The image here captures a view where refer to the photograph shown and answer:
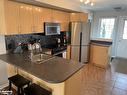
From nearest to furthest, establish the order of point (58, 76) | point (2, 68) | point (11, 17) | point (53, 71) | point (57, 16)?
point (58, 76)
point (53, 71)
point (11, 17)
point (2, 68)
point (57, 16)

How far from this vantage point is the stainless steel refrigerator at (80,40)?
4281 millimetres

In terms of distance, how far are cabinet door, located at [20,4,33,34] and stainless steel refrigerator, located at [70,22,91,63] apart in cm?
183

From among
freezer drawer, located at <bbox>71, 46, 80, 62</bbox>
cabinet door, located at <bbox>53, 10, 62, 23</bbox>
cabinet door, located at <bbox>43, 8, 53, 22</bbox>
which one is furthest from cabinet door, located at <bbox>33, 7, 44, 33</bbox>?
freezer drawer, located at <bbox>71, 46, 80, 62</bbox>

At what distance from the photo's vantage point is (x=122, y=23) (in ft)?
17.7

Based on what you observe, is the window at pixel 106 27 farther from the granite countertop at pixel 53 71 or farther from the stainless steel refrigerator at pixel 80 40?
the granite countertop at pixel 53 71

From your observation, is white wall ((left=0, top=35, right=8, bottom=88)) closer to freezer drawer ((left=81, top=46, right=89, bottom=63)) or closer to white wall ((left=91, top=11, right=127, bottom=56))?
freezer drawer ((left=81, top=46, right=89, bottom=63))

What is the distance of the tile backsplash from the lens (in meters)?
2.88

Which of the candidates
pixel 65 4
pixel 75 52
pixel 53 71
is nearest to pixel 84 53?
pixel 75 52

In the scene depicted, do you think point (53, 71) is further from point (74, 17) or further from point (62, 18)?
point (74, 17)

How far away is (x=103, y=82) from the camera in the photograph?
10.8ft

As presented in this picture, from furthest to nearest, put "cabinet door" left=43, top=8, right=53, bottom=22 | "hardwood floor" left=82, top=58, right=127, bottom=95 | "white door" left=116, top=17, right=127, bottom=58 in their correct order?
"white door" left=116, top=17, right=127, bottom=58 → "cabinet door" left=43, top=8, right=53, bottom=22 → "hardwood floor" left=82, top=58, right=127, bottom=95

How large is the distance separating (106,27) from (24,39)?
4347 mm

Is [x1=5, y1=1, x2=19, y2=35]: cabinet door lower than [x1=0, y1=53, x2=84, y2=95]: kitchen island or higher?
higher

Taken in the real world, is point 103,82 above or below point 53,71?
below
